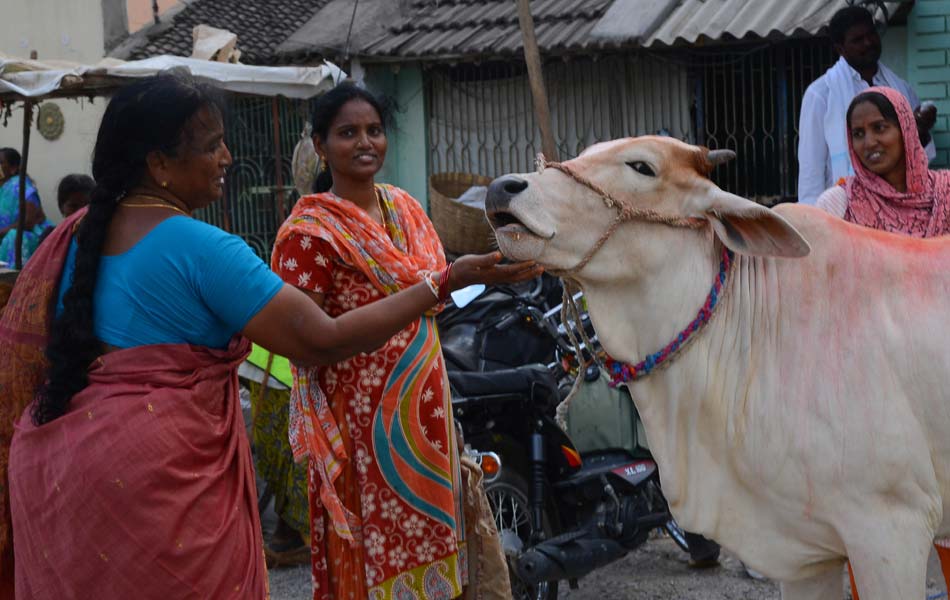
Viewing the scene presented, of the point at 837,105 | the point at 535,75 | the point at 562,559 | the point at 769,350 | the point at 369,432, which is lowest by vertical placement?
the point at 562,559

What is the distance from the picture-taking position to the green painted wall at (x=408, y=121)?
36.1ft

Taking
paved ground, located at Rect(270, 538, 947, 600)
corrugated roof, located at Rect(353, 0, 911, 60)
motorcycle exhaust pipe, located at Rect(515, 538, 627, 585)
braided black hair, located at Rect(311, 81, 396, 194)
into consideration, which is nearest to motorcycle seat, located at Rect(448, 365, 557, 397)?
motorcycle exhaust pipe, located at Rect(515, 538, 627, 585)

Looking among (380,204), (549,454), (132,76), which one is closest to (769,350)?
(380,204)

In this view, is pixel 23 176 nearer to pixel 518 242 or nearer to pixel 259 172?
pixel 259 172

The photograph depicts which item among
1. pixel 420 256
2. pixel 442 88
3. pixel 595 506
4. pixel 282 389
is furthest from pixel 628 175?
pixel 442 88

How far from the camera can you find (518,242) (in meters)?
2.79

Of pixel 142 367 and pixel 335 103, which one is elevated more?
pixel 335 103

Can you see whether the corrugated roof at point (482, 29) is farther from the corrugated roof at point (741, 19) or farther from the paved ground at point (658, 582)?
the paved ground at point (658, 582)

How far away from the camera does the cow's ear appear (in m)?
2.82

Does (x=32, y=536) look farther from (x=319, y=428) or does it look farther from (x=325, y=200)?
(x=325, y=200)

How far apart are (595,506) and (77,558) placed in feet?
9.59

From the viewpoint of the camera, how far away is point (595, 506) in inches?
201

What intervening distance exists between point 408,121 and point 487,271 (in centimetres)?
826

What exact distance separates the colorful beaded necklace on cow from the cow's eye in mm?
293
